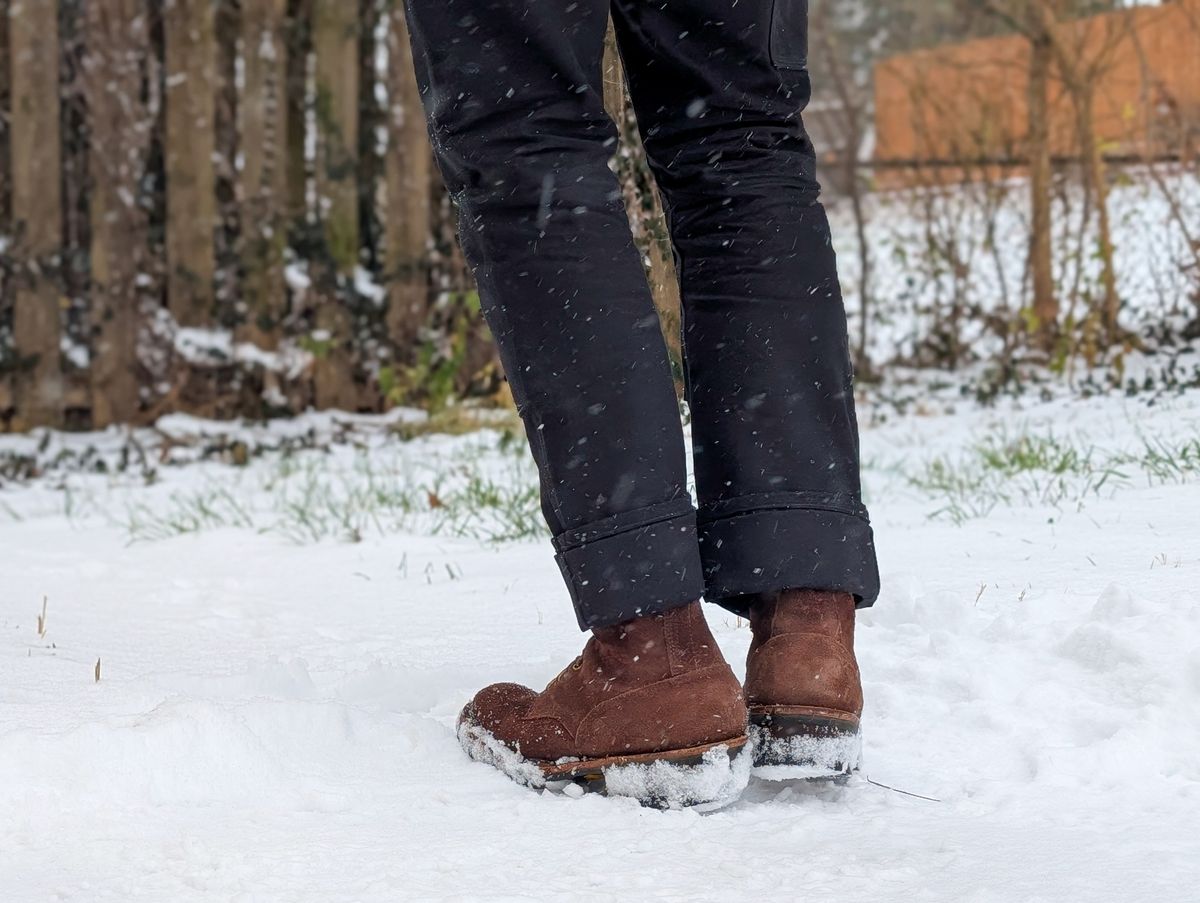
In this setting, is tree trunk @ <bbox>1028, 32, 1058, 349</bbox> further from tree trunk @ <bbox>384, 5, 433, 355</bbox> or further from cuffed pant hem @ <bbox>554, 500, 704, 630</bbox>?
cuffed pant hem @ <bbox>554, 500, 704, 630</bbox>

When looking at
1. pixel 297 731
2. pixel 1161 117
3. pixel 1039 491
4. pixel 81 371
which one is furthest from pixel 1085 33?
pixel 297 731

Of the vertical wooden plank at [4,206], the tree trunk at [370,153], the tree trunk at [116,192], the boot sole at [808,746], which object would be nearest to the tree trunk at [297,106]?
the tree trunk at [370,153]

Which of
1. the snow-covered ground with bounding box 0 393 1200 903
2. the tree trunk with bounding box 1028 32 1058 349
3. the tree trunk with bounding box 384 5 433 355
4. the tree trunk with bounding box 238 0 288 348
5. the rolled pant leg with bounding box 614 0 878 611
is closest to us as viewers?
the snow-covered ground with bounding box 0 393 1200 903

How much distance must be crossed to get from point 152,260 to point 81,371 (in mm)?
499

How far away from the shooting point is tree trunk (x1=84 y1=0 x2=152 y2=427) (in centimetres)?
473

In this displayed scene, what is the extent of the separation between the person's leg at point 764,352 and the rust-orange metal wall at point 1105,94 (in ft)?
14.0

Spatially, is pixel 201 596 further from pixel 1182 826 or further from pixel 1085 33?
pixel 1085 33

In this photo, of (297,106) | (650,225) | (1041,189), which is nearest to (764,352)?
(650,225)

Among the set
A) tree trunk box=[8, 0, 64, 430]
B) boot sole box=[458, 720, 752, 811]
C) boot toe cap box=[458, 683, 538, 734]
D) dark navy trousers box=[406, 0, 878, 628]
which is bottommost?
boot sole box=[458, 720, 752, 811]

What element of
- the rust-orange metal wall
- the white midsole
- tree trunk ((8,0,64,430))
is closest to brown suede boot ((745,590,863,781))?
the white midsole

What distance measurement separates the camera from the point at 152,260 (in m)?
4.88

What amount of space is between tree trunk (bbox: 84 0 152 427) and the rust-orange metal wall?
10.5 feet

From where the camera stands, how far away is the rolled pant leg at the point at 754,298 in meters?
1.42

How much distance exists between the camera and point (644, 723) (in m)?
1.35
